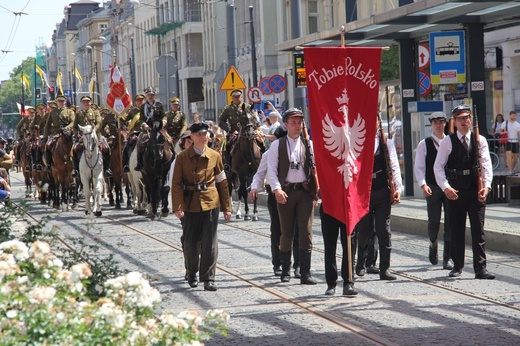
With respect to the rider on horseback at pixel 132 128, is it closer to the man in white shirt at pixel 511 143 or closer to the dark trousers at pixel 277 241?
the man in white shirt at pixel 511 143

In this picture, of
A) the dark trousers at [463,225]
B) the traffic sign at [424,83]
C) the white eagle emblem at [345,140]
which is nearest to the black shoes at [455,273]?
the dark trousers at [463,225]

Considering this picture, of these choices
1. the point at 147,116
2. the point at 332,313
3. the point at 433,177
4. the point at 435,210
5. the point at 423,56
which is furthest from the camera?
the point at 147,116

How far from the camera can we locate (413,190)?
24609 millimetres

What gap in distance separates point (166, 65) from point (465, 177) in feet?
85.7

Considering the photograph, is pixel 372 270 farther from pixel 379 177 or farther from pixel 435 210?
pixel 379 177

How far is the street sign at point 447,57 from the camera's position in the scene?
2114 centimetres

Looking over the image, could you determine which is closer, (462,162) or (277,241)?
(462,162)

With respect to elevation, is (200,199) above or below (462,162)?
below

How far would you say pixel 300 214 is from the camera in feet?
42.3

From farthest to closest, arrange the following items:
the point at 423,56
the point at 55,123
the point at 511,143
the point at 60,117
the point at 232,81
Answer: the point at 232,81, the point at 55,123, the point at 60,117, the point at 511,143, the point at 423,56

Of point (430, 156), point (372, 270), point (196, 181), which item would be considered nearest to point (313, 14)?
point (430, 156)

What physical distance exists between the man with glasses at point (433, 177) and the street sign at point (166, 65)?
966 inches

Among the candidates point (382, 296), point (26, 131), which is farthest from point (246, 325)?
point (26, 131)

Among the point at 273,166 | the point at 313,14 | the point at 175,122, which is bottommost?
the point at 273,166
